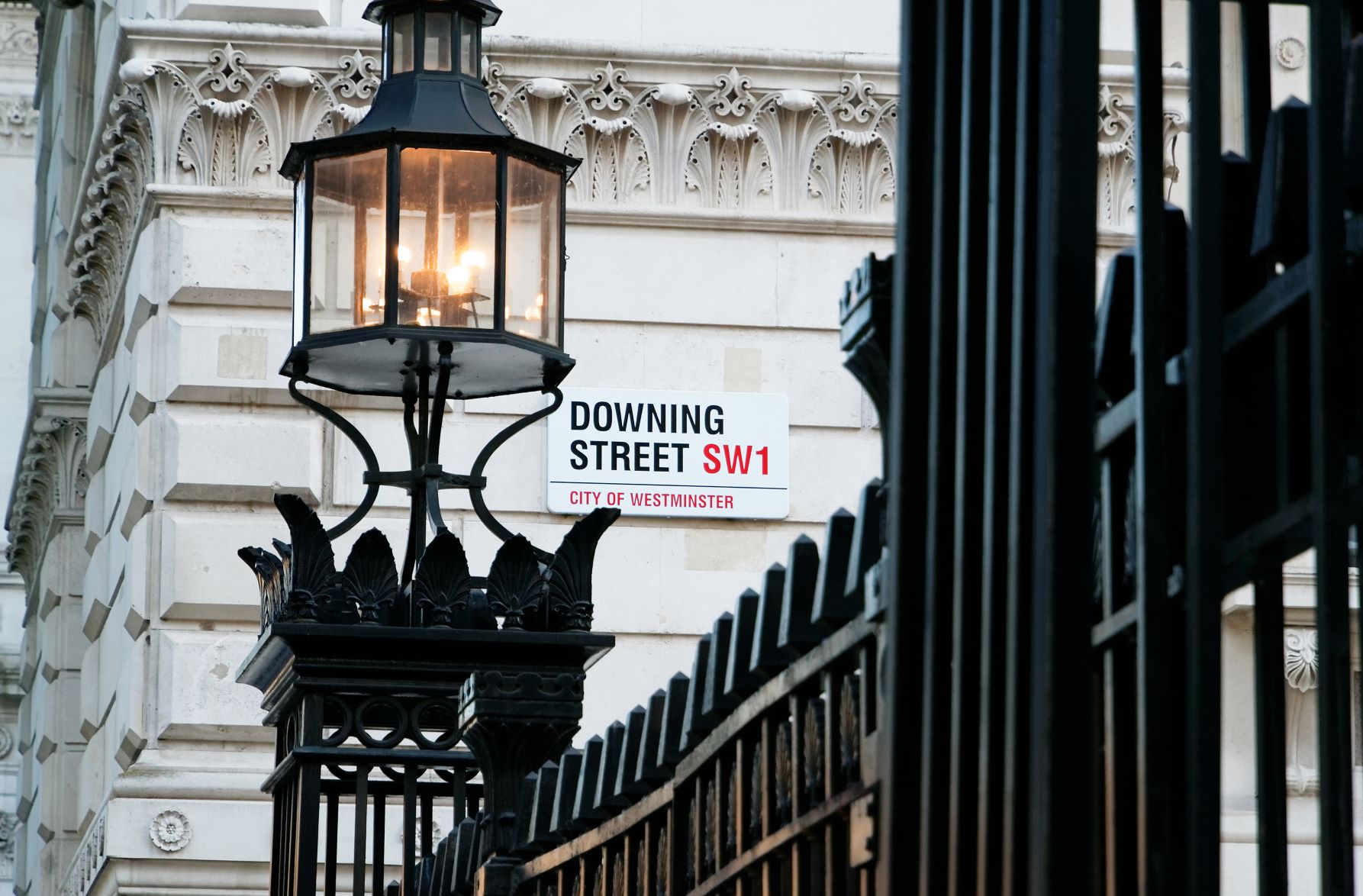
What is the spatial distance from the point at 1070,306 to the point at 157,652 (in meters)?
Answer: 9.34

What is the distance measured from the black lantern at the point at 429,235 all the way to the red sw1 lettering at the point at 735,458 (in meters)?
4.87

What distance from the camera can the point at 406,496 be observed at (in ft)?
36.9

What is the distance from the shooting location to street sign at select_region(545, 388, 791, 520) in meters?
11.2

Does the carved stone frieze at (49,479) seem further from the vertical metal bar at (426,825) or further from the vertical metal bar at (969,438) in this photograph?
the vertical metal bar at (969,438)

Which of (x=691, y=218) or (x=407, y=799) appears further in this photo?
(x=691, y=218)

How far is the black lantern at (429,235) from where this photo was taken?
19.3 feet

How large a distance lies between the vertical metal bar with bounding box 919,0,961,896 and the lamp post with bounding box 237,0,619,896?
250 centimetres

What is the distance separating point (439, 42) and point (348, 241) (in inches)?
19.9

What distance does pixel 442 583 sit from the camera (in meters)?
5.54

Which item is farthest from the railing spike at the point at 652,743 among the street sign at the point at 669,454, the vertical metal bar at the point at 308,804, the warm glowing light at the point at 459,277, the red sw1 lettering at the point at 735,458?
the red sw1 lettering at the point at 735,458

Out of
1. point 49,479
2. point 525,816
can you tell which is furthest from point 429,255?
point 49,479

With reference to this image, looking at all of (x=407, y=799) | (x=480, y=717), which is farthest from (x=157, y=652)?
(x=480, y=717)

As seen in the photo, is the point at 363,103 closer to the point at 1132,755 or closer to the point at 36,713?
the point at 36,713

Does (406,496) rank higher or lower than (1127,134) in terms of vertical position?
lower
